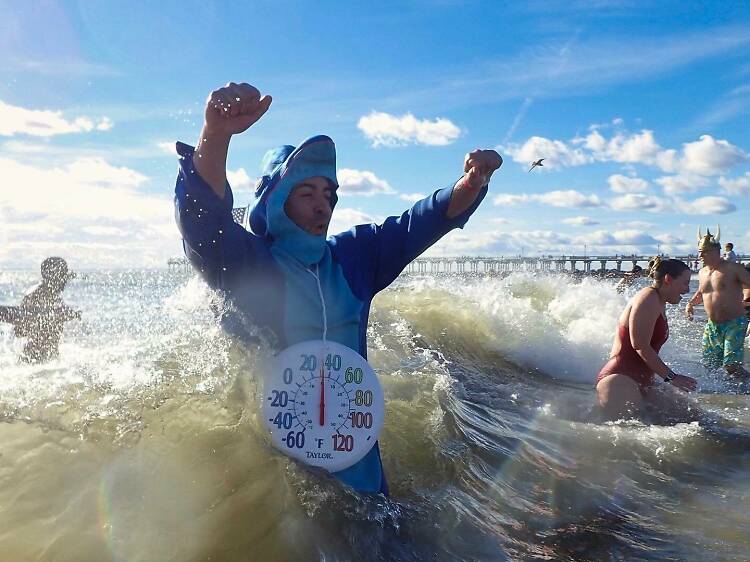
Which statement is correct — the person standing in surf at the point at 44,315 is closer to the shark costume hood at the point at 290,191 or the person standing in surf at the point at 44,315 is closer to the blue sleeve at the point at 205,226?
the shark costume hood at the point at 290,191

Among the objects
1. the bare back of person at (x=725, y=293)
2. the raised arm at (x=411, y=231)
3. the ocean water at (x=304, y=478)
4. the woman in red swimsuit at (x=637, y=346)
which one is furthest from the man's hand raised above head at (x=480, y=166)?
the bare back of person at (x=725, y=293)

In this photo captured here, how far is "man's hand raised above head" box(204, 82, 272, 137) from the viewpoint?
1.94 meters

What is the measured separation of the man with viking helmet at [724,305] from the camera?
830 cm

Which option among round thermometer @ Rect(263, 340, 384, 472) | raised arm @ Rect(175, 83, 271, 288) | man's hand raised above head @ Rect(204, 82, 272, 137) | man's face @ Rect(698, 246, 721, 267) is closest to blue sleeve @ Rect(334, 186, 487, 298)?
round thermometer @ Rect(263, 340, 384, 472)

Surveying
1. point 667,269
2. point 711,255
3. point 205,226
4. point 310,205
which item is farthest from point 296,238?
point 711,255

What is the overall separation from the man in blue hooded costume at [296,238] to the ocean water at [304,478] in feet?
0.82

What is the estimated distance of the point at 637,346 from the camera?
527 centimetres

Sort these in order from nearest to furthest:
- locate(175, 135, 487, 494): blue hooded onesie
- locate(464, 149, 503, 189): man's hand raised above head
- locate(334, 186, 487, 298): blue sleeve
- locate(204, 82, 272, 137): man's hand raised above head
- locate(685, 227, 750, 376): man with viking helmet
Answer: locate(204, 82, 272, 137): man's hand raised above head < locate(175, 135, 487, 494): blue hooded onesie < locate(464, 149, 503, 189): man's hand raised above head < locate(334, 186, 487, 298): blue sleeve < locate(685, 227, 750, 376): man with viking helmet

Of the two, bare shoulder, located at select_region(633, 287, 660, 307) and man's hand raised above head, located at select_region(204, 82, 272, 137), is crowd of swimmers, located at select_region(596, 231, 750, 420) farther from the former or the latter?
man's hand raised above head, located at select_region(204, 82, 272, 137)

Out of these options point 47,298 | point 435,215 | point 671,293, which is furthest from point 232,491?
point 47,298

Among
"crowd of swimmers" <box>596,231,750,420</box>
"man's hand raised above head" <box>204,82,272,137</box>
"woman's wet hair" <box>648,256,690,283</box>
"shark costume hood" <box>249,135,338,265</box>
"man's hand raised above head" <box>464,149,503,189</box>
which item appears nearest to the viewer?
"man's hand raised above head" <box>204,82,272,137</box>

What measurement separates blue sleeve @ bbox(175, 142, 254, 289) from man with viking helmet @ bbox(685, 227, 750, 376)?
785 centimetres

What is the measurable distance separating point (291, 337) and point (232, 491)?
0.75 metres

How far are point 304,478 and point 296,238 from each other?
99 cm
